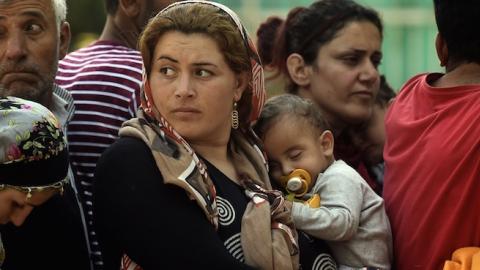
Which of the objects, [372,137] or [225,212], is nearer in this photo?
[225,212]

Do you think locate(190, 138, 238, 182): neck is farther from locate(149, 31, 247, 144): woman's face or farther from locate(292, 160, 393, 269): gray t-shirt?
locate(292, 160, 393, 269): gray t-shirt

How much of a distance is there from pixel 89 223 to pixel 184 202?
0.66 m

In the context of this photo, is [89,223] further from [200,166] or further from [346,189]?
[346,189]

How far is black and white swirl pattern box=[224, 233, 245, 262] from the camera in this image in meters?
3.05

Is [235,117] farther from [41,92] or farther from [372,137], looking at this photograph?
[372,137]

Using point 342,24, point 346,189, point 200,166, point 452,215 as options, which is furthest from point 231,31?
point 342,24

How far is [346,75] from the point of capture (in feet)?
14.5

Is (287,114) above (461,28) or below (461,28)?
below

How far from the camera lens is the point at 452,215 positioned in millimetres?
3191

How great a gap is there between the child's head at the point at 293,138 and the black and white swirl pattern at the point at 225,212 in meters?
0.44

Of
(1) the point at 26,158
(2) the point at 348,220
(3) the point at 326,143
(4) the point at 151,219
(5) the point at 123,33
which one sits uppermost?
(1) the point at 26,158

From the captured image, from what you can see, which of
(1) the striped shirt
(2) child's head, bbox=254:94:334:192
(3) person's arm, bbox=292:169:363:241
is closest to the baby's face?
(2) child's head, bbox=254:94:334:192

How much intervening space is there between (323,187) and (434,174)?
1.27 feet

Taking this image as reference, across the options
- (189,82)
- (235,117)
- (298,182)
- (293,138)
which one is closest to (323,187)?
(298,182)
